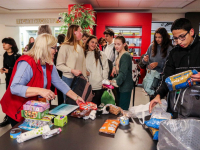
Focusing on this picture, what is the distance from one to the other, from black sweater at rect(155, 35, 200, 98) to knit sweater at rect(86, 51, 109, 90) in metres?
1.17

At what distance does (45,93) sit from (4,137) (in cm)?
39

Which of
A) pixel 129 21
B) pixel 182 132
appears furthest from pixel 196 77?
pixel 129 21

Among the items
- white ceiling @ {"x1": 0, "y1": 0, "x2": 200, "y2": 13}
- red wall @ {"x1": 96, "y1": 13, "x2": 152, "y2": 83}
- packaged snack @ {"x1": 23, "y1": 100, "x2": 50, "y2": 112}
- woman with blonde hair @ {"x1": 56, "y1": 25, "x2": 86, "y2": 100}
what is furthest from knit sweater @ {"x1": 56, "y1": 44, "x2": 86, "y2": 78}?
red wall @ {"x1": 96, "y1": 13, "x2": 152, "y2": 83}

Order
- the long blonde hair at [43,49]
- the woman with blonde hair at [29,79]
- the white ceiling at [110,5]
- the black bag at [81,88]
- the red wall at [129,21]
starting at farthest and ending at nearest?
the red wall at [129,21] → the white ceiling at [110,5] → the black bag at [81,88] → the long blonde hair at [43,49] → the woman with blonde hair at [29,79]

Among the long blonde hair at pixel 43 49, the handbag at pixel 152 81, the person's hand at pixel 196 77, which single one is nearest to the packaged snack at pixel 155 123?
the person's hand at pixel 196 77

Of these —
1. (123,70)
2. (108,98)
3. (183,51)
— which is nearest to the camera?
(183,51)

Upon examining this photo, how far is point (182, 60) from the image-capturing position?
1503 millimetres

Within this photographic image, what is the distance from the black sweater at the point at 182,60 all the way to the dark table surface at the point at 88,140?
18.4 inches

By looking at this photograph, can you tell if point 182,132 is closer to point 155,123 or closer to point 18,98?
point 155,123

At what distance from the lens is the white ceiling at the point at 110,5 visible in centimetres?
580

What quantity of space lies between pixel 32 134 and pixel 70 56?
1484 millimetres

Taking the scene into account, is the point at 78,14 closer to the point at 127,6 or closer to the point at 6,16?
the point at 127,6

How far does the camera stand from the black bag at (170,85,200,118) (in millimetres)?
1084

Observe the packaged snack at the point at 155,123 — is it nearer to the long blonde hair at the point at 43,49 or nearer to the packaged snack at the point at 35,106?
the packaged snack at the point at 35,106
